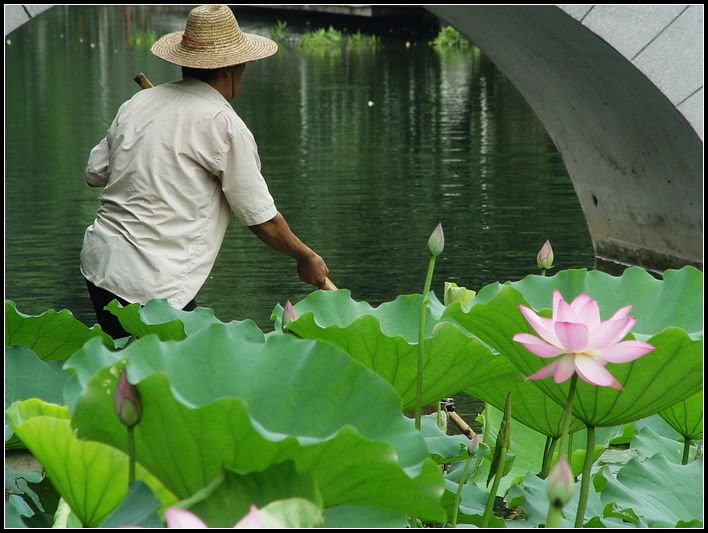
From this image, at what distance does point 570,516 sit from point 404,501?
2.87 ft

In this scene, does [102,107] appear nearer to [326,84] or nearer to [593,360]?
[326,84]

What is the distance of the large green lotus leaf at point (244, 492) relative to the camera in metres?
1.79

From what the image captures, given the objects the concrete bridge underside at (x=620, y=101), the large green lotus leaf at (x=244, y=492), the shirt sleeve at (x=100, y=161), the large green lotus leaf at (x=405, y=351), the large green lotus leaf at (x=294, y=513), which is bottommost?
the concrete bridge underside at (x=620, y=101)

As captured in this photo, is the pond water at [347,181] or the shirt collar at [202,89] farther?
the pond water at [347,181]

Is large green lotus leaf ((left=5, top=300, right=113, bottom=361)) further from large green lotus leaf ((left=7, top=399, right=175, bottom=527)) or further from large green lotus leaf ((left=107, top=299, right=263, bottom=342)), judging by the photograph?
large green lotus leaf ((left=7, top=399, right=175, bottom=527))

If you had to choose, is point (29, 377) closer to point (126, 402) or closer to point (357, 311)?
point (357, 311)

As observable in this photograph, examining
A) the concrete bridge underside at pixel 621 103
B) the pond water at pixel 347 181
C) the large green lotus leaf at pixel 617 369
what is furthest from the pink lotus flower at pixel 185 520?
the pond water at pixel 347 181

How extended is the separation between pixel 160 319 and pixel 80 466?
119 cm

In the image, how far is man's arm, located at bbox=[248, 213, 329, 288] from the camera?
4145 mm

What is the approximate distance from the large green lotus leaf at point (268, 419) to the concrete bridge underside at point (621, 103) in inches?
222

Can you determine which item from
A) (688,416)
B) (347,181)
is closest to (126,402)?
(688,416)

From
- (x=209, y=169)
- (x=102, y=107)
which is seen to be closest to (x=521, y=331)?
(x=209, y=169)

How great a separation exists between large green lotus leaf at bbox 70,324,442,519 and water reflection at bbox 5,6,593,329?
225 inches

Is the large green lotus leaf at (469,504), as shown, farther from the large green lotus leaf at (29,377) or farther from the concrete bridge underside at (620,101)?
the concrete bridge underside at (620,101)
